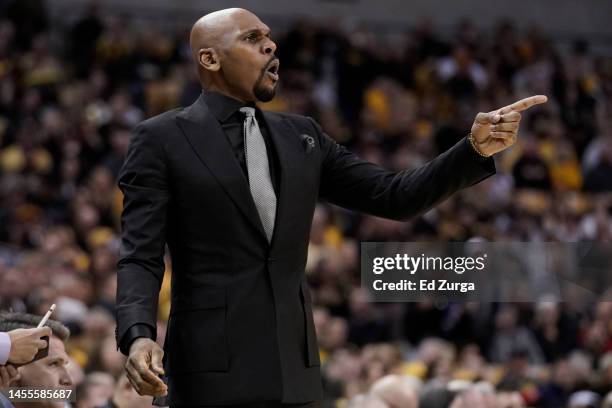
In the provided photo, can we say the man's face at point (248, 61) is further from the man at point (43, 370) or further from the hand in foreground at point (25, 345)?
the man at point (43, 370)

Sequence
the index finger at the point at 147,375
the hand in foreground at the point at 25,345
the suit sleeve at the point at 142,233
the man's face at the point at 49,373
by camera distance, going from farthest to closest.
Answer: the man's face at the point at 49,373 < the hand in foreground at the point at 25,345 < the suit sleeve at the point at 142,233 < the index finger at the point at 147,375

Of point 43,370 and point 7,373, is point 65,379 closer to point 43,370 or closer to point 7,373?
point 43,370

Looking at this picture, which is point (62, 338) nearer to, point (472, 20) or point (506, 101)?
point (506, 101)

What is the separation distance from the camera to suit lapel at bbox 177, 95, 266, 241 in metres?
3.01

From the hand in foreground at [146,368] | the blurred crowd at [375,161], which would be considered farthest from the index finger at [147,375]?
the blurred crowd at [375,161]

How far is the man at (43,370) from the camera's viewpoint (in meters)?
3.91

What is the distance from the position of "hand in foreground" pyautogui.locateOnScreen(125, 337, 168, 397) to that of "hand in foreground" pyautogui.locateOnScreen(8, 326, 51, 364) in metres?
0.73

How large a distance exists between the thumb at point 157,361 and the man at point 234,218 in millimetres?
75

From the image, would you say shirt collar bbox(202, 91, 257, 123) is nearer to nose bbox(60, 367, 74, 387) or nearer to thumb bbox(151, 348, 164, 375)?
thumb bbox(151, 348, 164, 375)

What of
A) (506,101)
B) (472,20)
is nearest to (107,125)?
(506,101)

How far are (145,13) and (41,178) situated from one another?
4.50 m

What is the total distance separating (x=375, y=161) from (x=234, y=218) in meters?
8.22

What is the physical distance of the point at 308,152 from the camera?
10.6ft

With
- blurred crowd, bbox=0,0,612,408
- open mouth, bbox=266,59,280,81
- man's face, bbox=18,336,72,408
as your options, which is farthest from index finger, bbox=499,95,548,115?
blurred crowd, bbox=0,0,612,408
